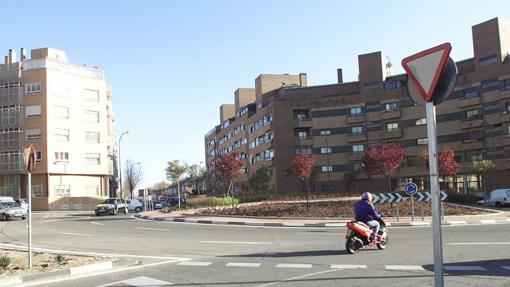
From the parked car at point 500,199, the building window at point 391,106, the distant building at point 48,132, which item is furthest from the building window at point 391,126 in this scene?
the distant building at point 48,132

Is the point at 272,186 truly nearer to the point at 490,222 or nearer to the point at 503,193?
the point at 503,193

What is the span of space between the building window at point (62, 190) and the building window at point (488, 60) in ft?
181

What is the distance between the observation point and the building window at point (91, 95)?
70.8m

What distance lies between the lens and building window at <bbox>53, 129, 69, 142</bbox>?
66438 millimetres

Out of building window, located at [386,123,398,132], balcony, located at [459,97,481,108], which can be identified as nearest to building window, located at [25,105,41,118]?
building window, located at [386,123,398,132]

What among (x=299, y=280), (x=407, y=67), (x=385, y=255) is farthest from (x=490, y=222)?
(x=407, y=67)

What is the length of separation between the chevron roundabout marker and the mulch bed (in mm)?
24064

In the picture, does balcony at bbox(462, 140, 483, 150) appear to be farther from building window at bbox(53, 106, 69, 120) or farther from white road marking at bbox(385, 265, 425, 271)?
white road marking at bbox(385, 265, 425, 271)

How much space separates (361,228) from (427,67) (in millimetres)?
9041

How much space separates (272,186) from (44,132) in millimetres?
34663

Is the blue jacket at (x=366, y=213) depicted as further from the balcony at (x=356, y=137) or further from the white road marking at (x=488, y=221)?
the balcony at (x=356, y=137)

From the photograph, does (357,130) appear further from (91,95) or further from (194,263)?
(194,263)

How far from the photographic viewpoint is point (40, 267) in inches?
455

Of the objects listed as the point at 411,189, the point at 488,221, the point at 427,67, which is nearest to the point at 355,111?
the point at 488,221
